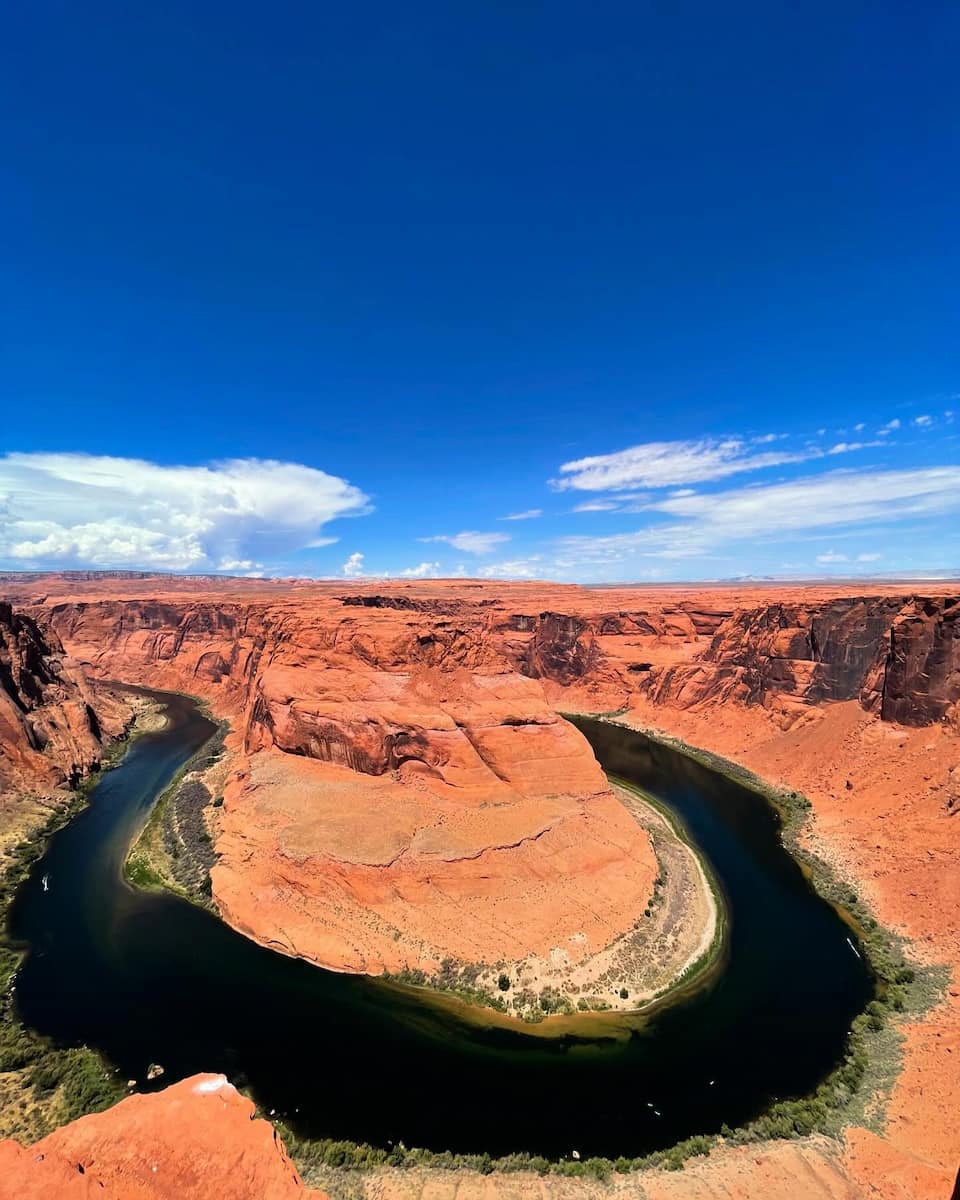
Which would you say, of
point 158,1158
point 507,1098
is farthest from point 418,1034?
point 158,1158

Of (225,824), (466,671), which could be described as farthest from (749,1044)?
(225,824)

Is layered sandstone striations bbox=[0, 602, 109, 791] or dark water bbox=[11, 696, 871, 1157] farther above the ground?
layered sandstone striations bbox=[0, 602, 109, 791]

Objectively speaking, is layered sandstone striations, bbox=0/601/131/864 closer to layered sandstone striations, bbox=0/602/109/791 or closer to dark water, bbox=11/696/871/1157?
layered sandstone striations, bbox=0/602/109/791

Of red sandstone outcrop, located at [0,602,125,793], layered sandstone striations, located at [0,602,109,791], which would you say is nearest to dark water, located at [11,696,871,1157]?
red sandstone outcrop, located at [0,602,125,793]

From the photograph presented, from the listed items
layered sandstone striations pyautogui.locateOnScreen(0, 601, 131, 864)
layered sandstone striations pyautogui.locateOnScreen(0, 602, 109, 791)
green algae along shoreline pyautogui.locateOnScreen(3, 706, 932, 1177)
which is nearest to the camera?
green algae along shoreline pyautogui.locateOnScreen(3, 706, 932, 1177)

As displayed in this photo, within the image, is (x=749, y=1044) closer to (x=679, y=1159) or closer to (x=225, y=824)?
(x=679, y=1159)

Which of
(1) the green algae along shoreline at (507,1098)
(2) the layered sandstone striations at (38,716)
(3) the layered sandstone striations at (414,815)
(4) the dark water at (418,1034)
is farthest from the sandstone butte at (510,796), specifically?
(4) the dark water at (418,1034)

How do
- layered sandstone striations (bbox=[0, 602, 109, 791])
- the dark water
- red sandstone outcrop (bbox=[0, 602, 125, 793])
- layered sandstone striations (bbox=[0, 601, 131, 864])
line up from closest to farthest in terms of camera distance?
the dark water → layered sandstone striations (bbox=[0, 601, 131, 864]) → red sandstone outcrop (bbox=[0, 602, 125, 793]) → layered sandstone striations (bbox=[0, 602, 109, 791])
